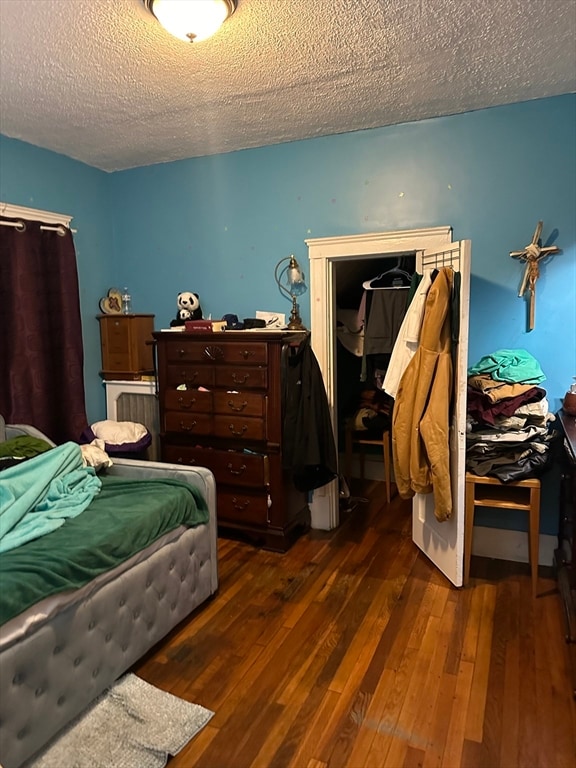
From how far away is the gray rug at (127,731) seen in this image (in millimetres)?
1673

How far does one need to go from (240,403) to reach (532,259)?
5.92 ft

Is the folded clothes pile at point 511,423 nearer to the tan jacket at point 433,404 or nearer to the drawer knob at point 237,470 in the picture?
the tan jacket at point 433,404

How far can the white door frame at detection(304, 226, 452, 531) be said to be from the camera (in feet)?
9.92

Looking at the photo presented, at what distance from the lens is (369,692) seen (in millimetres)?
1999

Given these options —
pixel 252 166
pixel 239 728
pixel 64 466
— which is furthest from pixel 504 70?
pixel 239 728

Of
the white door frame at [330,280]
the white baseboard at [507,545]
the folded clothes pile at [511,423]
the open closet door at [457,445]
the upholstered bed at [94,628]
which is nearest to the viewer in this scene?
the upholstered bed at [94,628]

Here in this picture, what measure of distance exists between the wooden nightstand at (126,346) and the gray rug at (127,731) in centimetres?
222

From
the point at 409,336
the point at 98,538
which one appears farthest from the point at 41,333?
the point at 409,336

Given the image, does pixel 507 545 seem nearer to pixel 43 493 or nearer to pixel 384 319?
pixel 384 319

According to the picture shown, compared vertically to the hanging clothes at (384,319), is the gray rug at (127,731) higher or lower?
lower

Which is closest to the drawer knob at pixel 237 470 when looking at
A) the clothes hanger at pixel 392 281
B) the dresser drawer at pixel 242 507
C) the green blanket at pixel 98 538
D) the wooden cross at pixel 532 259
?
the dresser drawer at pixel 242 507

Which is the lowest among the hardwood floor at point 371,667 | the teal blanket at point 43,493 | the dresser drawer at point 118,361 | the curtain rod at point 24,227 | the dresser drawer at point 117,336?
the hardwood floor at point 371,667

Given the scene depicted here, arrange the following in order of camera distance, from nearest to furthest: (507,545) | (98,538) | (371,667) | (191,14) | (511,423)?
1. (191,14)
2. (98,538)
3. (371,667)
4. (511,423)
5. (507,545)

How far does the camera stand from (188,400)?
3258 millimetres
